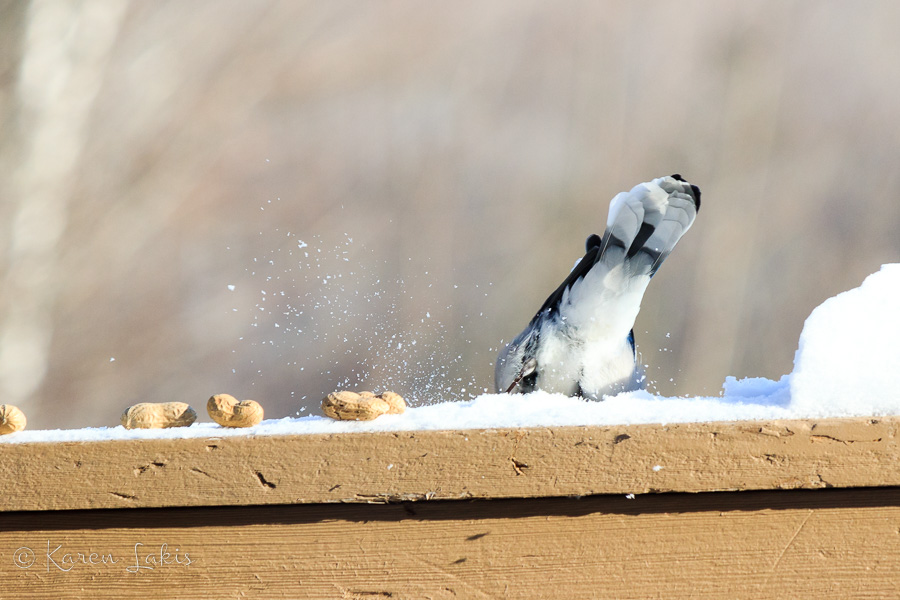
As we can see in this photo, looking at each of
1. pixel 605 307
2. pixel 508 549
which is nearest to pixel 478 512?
pixel 508 549

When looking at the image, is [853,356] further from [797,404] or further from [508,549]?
[508,549]

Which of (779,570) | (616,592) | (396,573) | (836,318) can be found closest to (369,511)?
(396,573)

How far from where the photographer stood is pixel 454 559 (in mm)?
666

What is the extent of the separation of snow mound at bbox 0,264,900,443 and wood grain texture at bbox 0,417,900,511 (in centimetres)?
2

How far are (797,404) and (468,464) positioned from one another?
0.28m

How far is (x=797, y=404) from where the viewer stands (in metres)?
0.67

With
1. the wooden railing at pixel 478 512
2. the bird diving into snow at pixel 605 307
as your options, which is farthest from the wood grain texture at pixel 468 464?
the bird diving into snow at pixel 605 307

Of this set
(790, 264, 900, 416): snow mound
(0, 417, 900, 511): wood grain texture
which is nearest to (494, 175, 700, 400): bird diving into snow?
(790, 264, 900, 416): snow mound

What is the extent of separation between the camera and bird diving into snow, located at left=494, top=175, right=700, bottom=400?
1.23 meters

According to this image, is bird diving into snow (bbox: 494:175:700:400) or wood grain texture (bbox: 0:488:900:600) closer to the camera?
wood grain texture (bbox: 0:488:900:600)

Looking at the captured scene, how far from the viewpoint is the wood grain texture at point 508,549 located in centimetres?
66

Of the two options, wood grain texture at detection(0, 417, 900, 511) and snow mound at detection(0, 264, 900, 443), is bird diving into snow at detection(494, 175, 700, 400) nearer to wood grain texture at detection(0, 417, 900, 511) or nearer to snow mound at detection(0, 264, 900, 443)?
snow mound at detection(0, 264, 900, 443)

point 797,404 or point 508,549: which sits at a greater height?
point 797,404

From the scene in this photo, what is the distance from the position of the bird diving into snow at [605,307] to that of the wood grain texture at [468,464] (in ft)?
2.05
